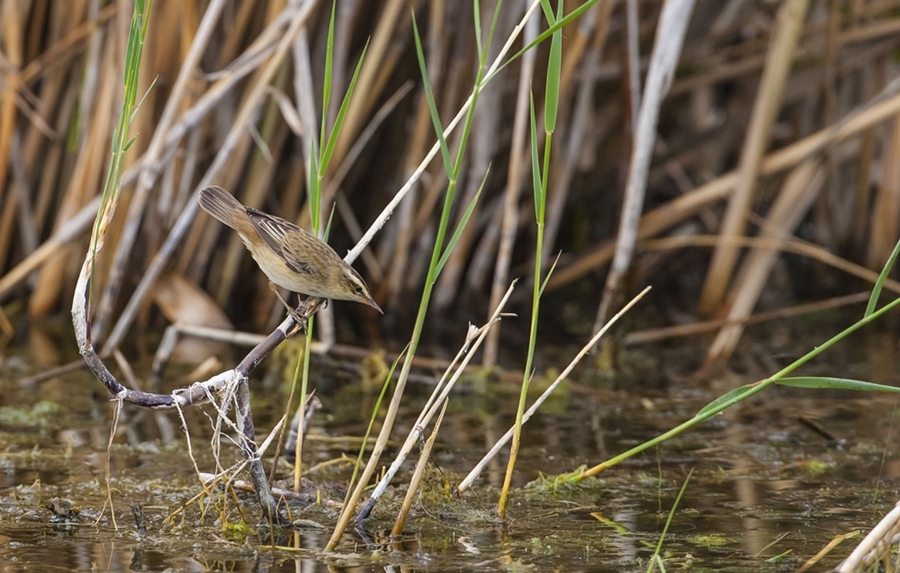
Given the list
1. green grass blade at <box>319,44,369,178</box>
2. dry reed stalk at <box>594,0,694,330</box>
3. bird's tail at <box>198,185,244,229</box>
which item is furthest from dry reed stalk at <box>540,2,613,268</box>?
green grass blade at <box>319,44,369,178</box>

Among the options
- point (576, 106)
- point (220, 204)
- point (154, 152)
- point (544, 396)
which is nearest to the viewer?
point (544, 396)

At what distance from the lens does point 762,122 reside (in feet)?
19.4

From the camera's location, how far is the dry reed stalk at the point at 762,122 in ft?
18.9

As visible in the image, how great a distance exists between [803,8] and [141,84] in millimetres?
3279

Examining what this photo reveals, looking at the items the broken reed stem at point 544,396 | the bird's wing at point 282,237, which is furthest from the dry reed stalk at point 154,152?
the broken reed stem at point 544,396

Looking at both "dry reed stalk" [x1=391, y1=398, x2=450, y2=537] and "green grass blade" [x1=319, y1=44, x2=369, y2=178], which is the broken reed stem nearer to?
"dry reed stalk" [x1=391, y1=398, x2=450, y2=537]

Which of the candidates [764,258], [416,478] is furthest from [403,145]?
[416,478]

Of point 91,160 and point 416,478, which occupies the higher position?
point 91,160

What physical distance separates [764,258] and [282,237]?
342 centimetres

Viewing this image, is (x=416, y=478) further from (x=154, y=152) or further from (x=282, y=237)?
(x=154, y=152)

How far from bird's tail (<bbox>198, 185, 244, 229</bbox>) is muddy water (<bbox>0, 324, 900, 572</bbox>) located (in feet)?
2.64

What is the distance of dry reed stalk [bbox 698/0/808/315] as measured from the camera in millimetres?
5758

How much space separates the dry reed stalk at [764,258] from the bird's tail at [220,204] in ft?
9.35

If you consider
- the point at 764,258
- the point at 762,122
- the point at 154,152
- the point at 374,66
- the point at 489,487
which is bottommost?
the point at 489,487
